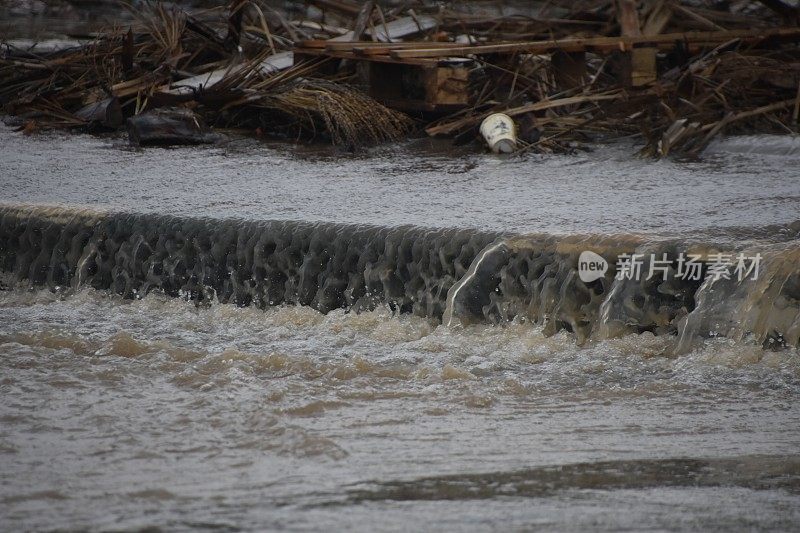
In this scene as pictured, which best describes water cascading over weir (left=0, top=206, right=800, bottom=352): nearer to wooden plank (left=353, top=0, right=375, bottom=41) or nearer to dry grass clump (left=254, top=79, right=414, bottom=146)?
dry grass clump (left=254, top=79, right=414, bottom=146)

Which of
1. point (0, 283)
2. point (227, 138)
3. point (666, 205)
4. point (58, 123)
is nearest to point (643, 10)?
point (227, 138)

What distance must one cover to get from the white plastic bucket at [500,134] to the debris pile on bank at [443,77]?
15 cm

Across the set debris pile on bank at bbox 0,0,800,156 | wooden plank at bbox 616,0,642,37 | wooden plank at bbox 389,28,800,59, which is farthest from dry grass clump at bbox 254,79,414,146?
wooden plank at bbox 616,0,642,37

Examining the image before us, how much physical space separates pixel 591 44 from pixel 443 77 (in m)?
1.08

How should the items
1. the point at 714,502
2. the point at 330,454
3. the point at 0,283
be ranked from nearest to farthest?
1. the point at 714,502
2. the point at 330,454
3. the point at 0,283

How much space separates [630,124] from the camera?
27.7 feet

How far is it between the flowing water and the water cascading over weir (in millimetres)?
11

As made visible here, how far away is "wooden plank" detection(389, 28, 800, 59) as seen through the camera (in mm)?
8625

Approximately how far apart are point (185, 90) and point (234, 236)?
12.8 ft

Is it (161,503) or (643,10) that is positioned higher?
(643,10)

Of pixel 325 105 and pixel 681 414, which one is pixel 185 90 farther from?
pixel 681 414

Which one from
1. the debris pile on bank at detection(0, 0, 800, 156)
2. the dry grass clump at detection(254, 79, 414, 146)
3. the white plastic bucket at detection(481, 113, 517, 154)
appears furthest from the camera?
the dry grass clump at detection(254, 79, 414, 146)

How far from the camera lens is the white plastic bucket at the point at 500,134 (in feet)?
26.2

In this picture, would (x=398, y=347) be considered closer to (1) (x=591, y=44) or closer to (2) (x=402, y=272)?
(2) (x=402, y=272)
